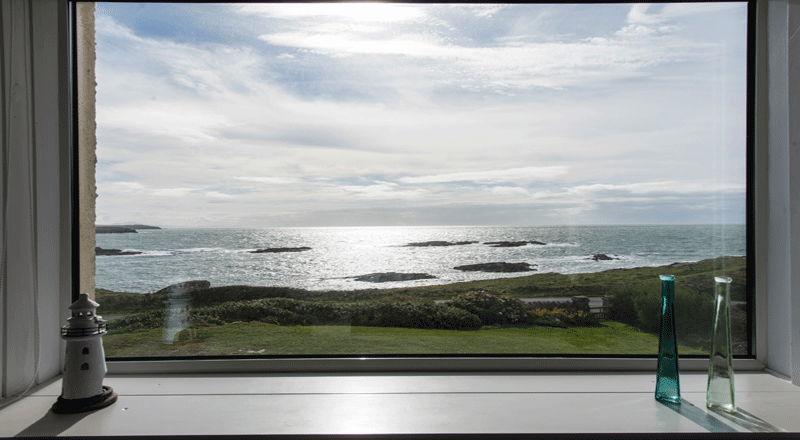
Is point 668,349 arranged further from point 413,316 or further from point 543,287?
point 413,316

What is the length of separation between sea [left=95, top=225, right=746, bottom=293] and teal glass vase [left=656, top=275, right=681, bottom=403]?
375 mm

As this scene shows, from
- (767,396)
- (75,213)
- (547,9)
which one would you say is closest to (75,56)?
(75,213)

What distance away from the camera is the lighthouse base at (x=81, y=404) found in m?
1.19

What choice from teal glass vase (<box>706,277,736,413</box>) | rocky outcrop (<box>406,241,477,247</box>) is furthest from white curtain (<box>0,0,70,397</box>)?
teal glass vase (<box>706,277,736,413</box>)

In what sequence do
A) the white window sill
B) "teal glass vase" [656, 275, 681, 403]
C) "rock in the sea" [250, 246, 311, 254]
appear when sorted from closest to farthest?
the white window sill → "teal glass vase" [656, 275, 681, 403] → "rock in the sea" [250, 246, 311, 254]

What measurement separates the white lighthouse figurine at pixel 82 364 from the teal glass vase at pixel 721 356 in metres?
1.74

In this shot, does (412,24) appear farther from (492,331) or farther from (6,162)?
(6,162)

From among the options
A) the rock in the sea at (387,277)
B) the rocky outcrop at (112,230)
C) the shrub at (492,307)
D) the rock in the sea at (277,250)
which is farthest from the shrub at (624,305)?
the rocky outcrop at (112,230)

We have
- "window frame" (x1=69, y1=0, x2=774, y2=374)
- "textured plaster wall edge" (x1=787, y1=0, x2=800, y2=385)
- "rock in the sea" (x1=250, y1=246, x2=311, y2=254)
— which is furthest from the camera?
"rock in the sea" (x1=250, y1=246, x2=311, y2=254)

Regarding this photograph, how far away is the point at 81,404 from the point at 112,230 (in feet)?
2.06

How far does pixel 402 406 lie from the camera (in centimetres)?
125

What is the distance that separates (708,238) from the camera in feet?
5.18

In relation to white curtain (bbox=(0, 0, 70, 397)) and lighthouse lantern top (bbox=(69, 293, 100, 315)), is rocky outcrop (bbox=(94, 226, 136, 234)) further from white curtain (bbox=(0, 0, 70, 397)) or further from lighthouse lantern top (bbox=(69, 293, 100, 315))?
lighthouse lantern top (bbox=(69, 293, 100, 315))

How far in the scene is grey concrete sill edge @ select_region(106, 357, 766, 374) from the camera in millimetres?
1501
